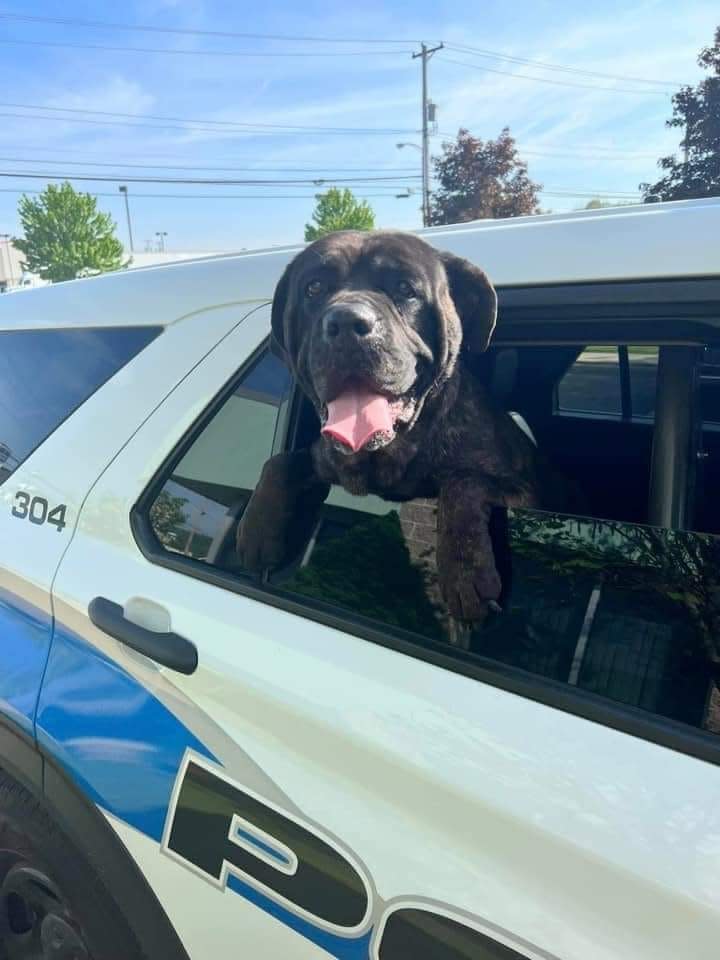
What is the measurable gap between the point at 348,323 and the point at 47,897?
1.54 metres

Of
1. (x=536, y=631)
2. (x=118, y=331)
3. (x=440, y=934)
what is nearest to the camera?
(x=440, y=934)

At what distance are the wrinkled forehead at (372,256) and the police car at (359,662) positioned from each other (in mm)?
75

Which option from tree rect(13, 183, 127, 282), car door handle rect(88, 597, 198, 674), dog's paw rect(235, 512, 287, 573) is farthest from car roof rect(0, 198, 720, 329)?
tree rect(13, 183, 127, 282)

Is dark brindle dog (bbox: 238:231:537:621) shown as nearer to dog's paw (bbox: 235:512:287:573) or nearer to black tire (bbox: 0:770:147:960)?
dog's paw (bbox: 235:512:287:573)

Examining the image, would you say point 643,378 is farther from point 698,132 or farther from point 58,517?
point 698,132

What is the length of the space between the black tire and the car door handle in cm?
48

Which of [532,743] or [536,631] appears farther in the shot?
[536,631]

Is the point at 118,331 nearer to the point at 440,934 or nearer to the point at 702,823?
the point at 440,934

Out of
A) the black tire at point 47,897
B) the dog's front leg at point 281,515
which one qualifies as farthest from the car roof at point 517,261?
the black tire at point 47,897

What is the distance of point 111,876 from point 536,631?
3.42 ft

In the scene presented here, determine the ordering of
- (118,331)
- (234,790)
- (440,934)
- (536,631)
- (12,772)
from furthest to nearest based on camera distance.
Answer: (118,331) < (12,772) < (234,790) < (536,631) < (440,934)

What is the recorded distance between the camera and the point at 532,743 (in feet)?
3.60

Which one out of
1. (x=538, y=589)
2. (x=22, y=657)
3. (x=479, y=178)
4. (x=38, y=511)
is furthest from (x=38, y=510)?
(x=479, y=178)

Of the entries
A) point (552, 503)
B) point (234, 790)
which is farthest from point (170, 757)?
point (552, 503)
